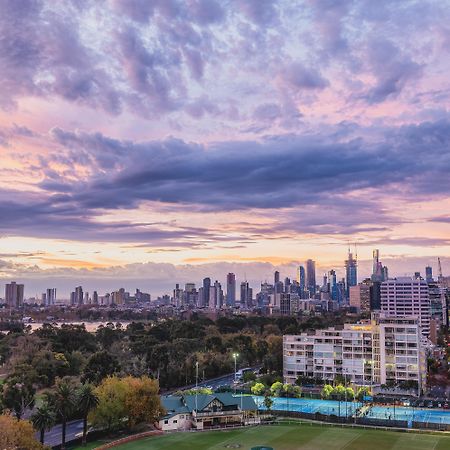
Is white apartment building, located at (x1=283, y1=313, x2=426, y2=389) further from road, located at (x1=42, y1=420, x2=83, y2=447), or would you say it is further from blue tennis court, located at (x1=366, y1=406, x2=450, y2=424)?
road, located at (x1=42, y1=420, x2=83, y2=447)

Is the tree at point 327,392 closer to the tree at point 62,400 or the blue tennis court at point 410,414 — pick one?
the blue tennis court at point 410,414

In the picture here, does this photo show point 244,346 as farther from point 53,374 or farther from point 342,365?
point 53,374

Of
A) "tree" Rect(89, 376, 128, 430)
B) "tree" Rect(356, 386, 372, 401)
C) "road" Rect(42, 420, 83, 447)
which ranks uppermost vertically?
"tree" Rect(89, 376, 128, 430)

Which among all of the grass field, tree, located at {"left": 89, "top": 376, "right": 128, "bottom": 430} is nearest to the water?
the grass field

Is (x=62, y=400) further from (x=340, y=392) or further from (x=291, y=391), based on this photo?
(x=340, y=392)

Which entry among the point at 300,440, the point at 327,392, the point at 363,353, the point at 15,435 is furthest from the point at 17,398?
the point at 363,353

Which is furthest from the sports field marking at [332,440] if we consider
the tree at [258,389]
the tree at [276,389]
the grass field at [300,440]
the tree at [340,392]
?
the tree at [258,389]
